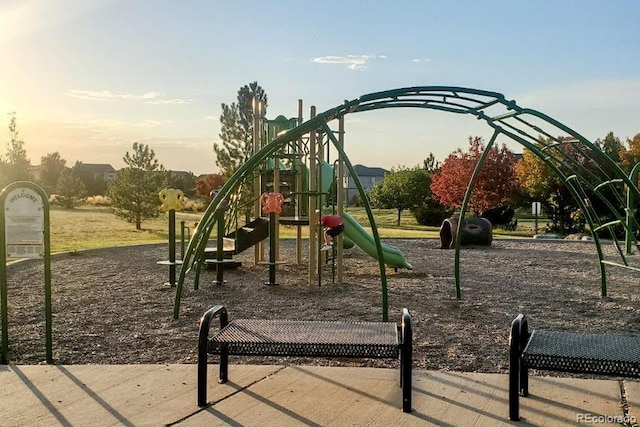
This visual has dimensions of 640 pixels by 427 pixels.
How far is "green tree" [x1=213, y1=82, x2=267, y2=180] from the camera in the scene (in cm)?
2820

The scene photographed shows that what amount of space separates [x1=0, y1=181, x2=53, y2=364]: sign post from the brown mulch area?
0.85m

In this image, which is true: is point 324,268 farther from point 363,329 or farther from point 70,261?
point 363,329

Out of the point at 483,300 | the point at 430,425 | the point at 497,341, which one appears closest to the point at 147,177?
the point at 483,300

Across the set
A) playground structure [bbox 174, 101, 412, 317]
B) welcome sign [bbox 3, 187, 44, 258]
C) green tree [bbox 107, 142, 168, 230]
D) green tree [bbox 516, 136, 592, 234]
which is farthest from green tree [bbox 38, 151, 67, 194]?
welcome sign [bbox 3, 187, 44, 258]

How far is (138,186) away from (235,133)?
6151mm

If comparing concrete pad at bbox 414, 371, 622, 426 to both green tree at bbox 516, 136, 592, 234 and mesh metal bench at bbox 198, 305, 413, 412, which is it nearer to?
mesh metal bench at bbox 198, 305, 413, 412

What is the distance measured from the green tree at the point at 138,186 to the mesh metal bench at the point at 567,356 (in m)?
23.6

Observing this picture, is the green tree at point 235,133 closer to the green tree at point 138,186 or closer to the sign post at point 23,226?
the green tree at point 138,186

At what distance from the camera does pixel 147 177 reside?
26156 mm

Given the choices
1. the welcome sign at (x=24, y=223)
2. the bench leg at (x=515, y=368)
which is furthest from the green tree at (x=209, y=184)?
the bench leg at (x=515, y=368)

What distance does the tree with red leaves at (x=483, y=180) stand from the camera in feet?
103

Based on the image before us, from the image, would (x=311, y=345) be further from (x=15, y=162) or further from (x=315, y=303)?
(x=15, y=162)

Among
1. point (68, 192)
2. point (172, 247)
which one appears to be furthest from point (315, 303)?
point (68, 192)

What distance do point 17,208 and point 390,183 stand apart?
36.2 metres
